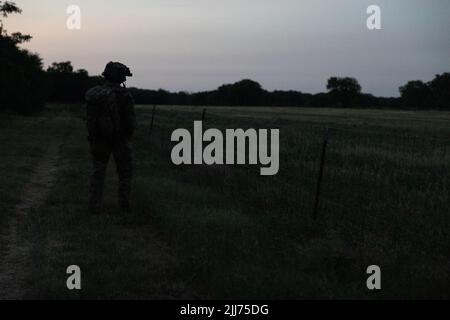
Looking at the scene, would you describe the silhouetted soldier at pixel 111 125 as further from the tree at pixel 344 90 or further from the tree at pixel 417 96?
the tree at pixel 344 90

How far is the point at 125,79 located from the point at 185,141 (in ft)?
31.2

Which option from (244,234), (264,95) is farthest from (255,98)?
(244,234)

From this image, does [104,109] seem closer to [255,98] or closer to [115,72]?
[115,72]

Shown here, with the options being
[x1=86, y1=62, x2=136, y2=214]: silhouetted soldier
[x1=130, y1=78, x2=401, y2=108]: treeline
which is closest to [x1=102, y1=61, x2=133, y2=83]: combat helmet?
[x1=86, y1=62, x2=136, y2=214]: silhouetted soldier

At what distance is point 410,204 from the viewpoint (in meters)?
8.88

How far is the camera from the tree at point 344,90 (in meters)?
144

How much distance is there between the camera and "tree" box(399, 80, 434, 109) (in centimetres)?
12603

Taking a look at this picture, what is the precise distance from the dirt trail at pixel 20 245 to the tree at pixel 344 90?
135m

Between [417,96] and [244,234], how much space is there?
425 ft

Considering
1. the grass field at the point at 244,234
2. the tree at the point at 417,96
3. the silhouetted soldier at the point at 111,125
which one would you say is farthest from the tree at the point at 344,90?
the silhouetted soldier at the point at 111,125

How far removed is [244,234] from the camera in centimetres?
767

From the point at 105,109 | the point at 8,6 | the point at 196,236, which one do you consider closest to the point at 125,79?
the point at 105,109

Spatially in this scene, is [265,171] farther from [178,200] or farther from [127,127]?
[127,127]

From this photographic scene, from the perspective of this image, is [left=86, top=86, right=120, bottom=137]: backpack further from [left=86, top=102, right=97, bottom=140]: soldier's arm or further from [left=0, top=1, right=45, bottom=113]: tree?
[left=0, top=1, right=45, bottom=113]: tree
